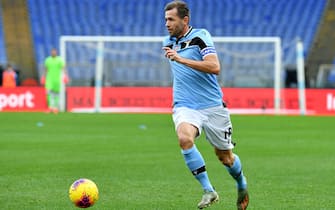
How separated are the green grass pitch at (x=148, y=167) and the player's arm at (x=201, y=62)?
1444 mm

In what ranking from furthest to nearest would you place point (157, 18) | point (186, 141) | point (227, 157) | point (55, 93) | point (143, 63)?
1. point (157, 18)
2. point (143, 63)
3. point (55, 93)
4. point (227, 157)
5. point (186, 141)

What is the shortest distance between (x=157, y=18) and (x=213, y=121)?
33.6 metres

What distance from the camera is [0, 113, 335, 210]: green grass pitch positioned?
877 centimetres

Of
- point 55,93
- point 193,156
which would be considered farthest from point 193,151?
point 55,93

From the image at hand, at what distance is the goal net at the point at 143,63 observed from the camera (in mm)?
31656

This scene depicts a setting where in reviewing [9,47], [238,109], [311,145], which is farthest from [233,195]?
[9,47]

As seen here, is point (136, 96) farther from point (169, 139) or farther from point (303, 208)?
point (303, 208)

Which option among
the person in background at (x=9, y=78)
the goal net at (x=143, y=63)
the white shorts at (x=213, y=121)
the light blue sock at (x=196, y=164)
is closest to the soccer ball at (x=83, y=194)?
the light blue sock at (x=196, y=164)

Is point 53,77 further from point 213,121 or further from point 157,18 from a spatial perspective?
point 213,121

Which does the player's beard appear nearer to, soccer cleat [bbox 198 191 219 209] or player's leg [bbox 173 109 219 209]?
player's leg [bbox 173 109 219 209]

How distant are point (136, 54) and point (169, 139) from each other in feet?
64.1

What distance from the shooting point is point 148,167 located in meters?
12.1

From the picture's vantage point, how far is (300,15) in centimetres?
4097

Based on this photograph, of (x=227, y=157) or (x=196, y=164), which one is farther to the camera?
(x=227, y=157)
